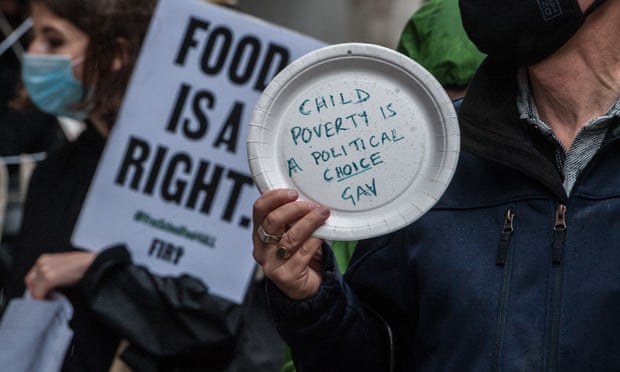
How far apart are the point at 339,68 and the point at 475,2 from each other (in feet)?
0.94

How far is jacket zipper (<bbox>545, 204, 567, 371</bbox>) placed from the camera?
2.02 meters

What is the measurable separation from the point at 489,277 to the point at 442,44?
3.35 ft

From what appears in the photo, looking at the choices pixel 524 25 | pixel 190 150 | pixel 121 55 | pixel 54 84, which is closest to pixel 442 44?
pixel 524 25

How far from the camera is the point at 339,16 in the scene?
27.8 feet

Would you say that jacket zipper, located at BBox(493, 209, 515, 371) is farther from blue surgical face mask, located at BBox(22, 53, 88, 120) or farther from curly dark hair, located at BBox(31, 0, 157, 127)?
blue surgical face mask, located at BBox(22, 53, 88, 120)

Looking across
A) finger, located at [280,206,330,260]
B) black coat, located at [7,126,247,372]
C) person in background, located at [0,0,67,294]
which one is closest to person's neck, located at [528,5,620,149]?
finger, located at [280,206,330,260]

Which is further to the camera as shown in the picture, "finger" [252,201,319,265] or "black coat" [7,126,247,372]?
"black coat" [7,126,247,372]

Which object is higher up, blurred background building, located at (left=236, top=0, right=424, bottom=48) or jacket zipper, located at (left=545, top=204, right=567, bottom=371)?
jacket zipper, located at (left=545, top=204, right=567, bottom=371)

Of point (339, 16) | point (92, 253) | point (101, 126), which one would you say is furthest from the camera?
point (339, 16)

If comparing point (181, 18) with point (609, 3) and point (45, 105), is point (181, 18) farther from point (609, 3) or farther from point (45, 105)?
point (609, 3)

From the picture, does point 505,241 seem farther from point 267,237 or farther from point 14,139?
point 14,139

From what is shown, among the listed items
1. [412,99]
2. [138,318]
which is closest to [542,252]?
[412,99]

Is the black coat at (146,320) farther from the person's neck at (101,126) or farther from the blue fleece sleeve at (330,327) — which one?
the blue fleece sleeve at (330,327)

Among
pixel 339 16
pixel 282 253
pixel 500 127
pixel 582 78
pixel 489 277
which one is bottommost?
pixel 339 16
